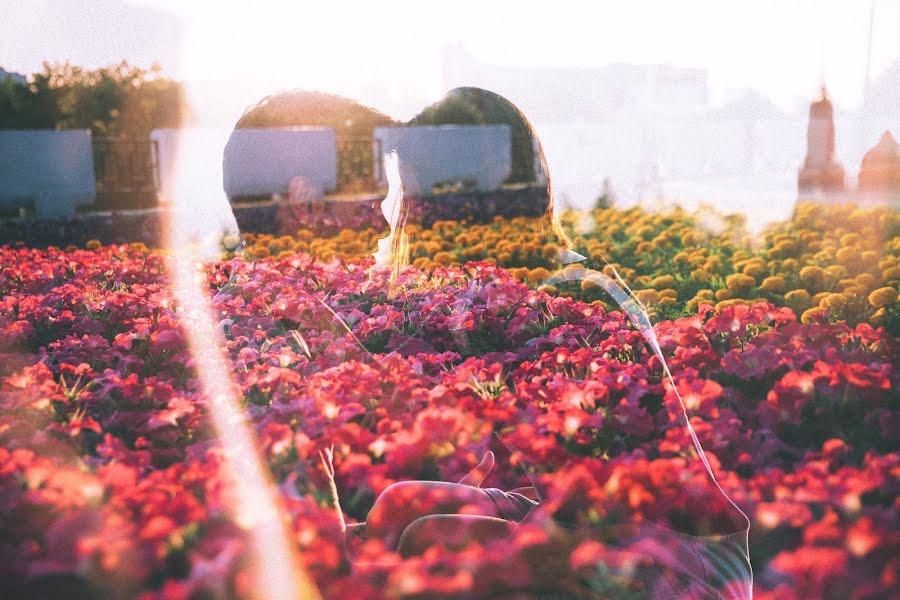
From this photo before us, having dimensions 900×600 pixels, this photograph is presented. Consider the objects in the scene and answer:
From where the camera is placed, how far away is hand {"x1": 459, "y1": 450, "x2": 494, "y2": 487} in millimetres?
1317

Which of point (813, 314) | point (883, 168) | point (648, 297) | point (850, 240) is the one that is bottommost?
point (648, 297)

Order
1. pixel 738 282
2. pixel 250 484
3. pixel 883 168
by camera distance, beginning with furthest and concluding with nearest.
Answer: pixel 883 168 < pixel 738 282 < pixel 250 484

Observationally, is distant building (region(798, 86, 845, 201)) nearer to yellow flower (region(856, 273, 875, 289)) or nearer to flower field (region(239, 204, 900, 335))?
flower field (region(239, 204, 900, 335))

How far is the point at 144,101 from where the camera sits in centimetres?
1552

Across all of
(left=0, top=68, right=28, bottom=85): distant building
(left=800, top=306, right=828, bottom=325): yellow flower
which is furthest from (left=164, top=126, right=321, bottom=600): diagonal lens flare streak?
(left=0, top=68, right=28, bottom=85): distant building

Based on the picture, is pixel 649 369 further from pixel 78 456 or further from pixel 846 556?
pixel 78 456

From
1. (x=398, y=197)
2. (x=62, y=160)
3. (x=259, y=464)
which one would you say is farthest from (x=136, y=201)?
(x=259, y=464)

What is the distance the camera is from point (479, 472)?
1.34 meters

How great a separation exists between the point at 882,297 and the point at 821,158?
916 cm

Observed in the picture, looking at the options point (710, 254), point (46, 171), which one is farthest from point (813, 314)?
point (46, 171)

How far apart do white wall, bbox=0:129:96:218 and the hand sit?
10099 millimetres

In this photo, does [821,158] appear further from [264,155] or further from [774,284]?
[264,155]

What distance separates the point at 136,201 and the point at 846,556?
42.1 feet
